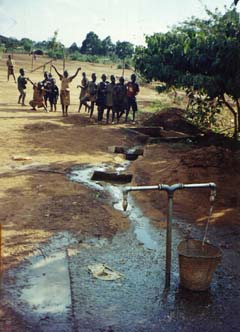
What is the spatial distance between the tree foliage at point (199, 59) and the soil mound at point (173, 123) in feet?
9.39

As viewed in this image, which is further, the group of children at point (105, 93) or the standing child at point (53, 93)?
the standing child at point (53, 93)

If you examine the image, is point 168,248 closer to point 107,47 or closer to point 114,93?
point 114,93

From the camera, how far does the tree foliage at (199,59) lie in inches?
375

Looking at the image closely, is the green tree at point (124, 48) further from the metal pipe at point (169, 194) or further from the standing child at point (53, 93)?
the metal pipe at point (169, 194)

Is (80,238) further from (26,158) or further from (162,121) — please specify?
(162,121)

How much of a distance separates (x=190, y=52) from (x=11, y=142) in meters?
5.30

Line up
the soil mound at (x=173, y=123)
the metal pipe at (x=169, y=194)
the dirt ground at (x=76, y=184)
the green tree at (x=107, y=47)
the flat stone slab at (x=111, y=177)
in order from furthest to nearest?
the green tree at (x=107, y=47), the soil mound at (x=173, y=123), the flat stone slab at (x=111, y=177), the dirt ground at (x=76, y=184), the metal pipe at (x=169, y=194)

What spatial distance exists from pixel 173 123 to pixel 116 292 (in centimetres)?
1140

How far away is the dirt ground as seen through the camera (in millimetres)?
6039

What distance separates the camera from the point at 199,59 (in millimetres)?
10281

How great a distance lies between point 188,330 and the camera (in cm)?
389

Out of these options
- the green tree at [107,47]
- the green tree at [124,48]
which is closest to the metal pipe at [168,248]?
the green tree at [124,48]

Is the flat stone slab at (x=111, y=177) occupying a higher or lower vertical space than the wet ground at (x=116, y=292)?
higher

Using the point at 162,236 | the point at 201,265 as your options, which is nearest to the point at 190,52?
the point at 162,236
